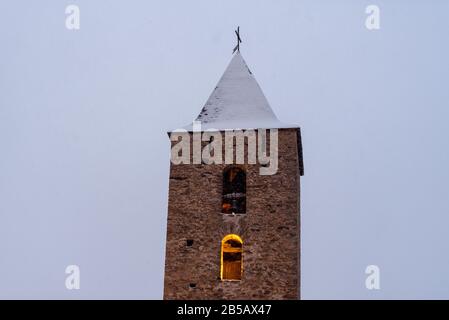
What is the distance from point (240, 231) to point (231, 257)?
0.88 metres

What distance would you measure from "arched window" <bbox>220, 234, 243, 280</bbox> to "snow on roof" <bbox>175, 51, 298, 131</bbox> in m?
3.34

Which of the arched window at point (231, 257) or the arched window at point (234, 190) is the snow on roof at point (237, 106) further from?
the arched window at point (231, 257)

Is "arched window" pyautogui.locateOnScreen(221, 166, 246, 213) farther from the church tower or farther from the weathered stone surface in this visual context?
the weathered stone surface

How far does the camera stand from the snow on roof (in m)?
22.5

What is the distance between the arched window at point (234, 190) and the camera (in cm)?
2117

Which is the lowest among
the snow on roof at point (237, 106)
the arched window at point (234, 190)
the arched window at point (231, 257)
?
the arched window at point (231, 257)

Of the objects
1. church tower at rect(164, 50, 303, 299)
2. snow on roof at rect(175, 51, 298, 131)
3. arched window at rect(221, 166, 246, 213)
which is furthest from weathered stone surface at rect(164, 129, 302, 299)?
snow on roof at rect(175, 51, 298, 131)

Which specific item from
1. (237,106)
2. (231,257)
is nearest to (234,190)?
(231,257)

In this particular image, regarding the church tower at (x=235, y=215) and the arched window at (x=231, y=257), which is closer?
the church tower at (x=235, y=215)

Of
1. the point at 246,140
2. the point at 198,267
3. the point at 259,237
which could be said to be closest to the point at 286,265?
the point at 259,237

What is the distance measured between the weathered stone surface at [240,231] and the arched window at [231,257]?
26 centimetres

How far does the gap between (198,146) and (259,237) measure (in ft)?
10.9

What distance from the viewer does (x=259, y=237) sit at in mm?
20578

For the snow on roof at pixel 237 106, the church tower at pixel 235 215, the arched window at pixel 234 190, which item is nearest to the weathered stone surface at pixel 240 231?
the church tower at pixel 235 215
